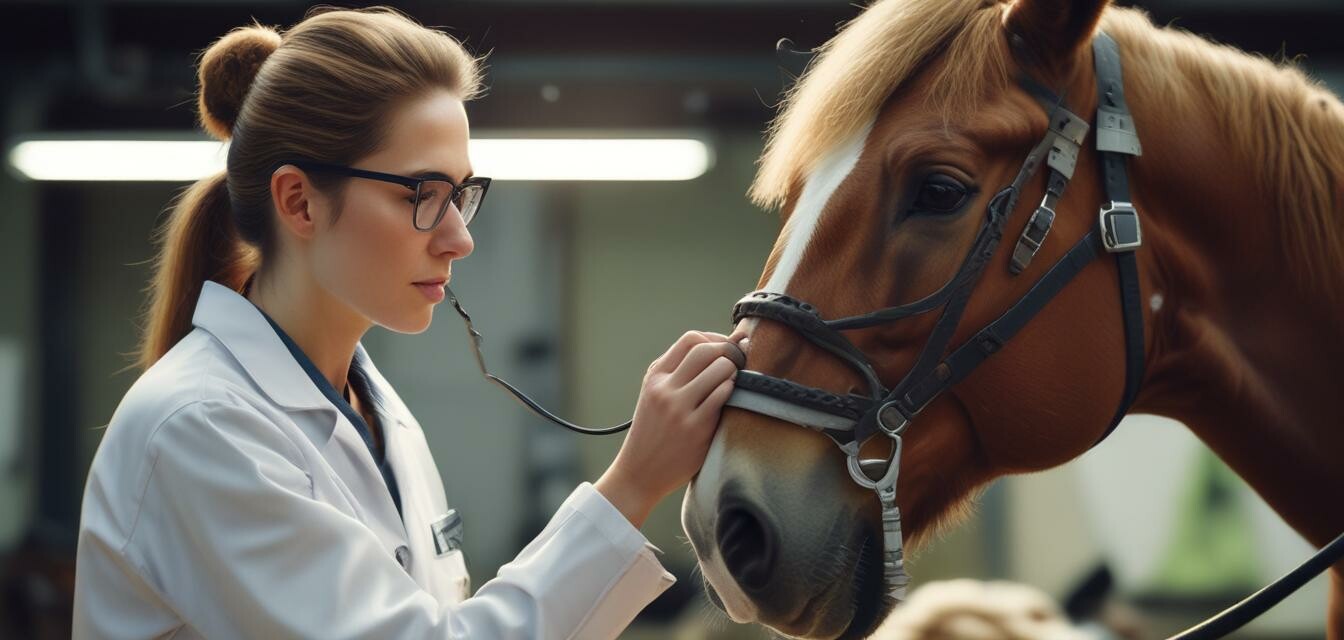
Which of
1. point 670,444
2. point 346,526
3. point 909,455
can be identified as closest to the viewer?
point 346,526

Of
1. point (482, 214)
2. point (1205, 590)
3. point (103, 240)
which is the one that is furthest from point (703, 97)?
point (1205, 590)

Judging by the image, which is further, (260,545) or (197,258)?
(197,258)

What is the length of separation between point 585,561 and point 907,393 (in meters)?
0.40

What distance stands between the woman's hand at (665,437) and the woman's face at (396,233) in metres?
0.29

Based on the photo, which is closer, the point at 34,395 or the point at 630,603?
the point at 630,603

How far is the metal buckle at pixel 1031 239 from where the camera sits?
1.30m

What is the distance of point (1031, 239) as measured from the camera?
4.26 ft

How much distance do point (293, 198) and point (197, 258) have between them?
235mm

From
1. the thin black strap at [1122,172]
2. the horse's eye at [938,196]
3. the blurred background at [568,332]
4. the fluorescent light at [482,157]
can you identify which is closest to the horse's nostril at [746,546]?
the horse's eye at [938,196]

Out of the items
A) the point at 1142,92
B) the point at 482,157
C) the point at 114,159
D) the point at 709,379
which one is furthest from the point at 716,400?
the point at 114,159

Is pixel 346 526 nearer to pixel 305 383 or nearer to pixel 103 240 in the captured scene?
pixel 305 383

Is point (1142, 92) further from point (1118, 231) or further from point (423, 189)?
point (423, 189)

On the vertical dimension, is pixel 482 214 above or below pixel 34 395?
above

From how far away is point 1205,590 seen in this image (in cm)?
452
